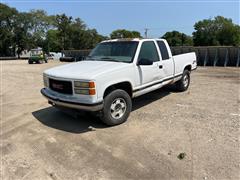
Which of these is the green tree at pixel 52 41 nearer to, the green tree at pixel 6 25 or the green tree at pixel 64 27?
the green tree at pixel 64 27

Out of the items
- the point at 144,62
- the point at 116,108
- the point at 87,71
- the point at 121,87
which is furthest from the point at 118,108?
the point at 144,62

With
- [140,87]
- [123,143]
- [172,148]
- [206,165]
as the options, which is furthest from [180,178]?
[140,87]

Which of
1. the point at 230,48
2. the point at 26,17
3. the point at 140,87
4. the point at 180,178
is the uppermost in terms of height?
the point at 26,17

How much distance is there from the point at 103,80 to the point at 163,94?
11.6ft

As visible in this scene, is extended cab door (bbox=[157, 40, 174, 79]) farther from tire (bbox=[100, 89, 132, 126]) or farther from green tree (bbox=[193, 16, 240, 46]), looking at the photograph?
green tree (bbox=[193, 16, 240, 46])

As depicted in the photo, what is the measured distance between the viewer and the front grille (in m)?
4.33

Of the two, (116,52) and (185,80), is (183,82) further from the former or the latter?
(116,52)

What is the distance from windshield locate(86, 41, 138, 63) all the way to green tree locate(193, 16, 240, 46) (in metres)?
65.7

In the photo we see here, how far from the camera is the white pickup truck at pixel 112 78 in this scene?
4.14 metres

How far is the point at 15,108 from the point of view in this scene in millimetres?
6355

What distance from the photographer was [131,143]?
3875 mm

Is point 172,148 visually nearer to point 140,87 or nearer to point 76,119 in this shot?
point 140,87

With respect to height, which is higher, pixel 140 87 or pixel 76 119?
pixel 140 87

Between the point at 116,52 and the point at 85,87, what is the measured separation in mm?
1656
